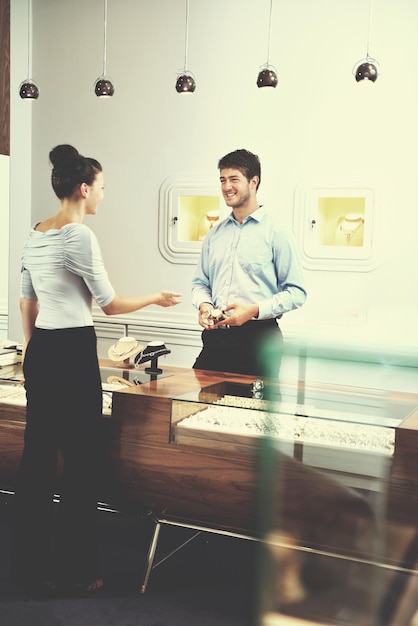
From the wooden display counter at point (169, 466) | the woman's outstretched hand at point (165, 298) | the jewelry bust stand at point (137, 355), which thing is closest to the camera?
the wooden display counter at point (169, 466)

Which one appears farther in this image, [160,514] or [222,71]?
[222,71]

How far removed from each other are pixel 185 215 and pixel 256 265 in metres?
2.07

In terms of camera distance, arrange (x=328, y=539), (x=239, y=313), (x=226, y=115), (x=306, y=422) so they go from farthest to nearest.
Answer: (x=226, y=115)
(x=239, y=313)
(x=306, y=422)
(x=328, y=539)

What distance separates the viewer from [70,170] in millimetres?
2609

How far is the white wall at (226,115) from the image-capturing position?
15.1 feet

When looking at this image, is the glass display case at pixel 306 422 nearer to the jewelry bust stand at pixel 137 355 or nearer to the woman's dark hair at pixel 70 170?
the jewelry bust stand at pixel 137 355

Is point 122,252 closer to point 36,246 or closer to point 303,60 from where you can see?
point 303,60

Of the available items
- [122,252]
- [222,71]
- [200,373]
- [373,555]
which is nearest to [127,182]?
[122,252]

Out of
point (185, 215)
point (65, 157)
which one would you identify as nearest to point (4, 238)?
point (185, 215)

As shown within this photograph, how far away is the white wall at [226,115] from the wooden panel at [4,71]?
72 mm

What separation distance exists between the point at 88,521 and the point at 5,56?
4.40 metres

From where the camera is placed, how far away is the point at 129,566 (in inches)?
112

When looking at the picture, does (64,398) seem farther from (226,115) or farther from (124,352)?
(226,115)

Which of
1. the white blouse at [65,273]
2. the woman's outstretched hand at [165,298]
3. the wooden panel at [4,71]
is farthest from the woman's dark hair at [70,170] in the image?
the wooden panel at [4,71]
